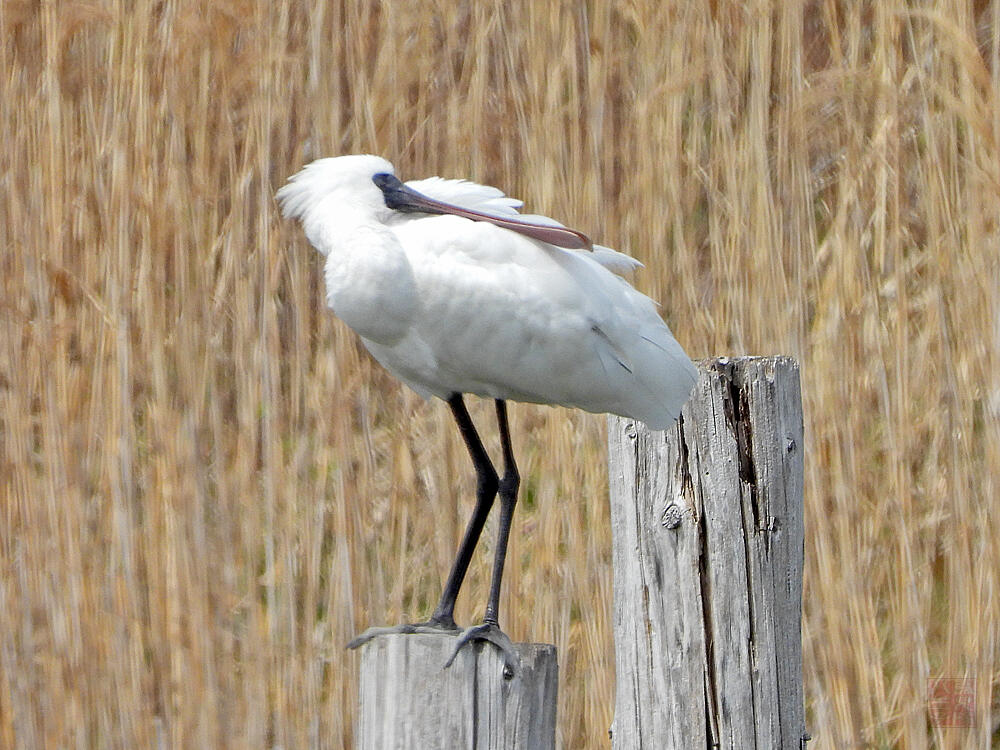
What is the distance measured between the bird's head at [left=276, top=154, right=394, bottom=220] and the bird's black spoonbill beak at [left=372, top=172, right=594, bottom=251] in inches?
0.4

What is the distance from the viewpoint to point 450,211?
1.65 m

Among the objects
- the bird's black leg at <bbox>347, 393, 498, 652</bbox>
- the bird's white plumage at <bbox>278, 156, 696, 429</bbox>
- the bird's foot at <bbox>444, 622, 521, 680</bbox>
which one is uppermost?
the bird's white plumage at <bbox>278, 156, 696, 429</bbox>

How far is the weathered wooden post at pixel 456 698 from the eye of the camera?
1.36 m

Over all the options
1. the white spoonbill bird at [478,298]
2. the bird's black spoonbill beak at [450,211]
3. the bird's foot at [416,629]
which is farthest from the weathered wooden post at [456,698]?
the bird's black spoonbill beak at [450,211]

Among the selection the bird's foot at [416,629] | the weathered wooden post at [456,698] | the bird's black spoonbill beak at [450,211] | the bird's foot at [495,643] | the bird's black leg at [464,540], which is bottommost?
the weathered wooden post at [456,698]

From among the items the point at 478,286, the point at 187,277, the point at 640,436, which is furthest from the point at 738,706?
the point at 187,277

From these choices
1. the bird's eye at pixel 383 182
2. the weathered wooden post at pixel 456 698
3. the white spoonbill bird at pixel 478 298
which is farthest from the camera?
the bird's eye at pixel 383 182

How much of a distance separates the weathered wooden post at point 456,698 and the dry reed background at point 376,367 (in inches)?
26.0

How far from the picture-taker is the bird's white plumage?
1.57m
